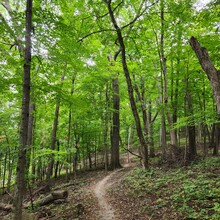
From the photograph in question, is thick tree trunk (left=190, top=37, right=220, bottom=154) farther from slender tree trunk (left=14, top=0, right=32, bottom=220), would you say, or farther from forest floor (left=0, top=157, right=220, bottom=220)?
slender tree trunk (left=14, top=0, right=32, bottom=220)

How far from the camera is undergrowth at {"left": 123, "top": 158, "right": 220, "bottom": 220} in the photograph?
5.37 metres

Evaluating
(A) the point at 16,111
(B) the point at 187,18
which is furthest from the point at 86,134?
(B) the point at 187,18

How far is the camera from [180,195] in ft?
21.4

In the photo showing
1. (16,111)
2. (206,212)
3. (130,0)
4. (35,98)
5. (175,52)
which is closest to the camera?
(206,212)

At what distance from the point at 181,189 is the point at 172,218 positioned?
1923 mm

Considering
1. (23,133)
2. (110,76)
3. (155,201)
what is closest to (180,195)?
(155,201)

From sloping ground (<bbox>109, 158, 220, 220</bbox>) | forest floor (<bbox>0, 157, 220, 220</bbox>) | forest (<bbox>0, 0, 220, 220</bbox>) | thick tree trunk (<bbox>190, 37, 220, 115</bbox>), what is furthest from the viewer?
forest (<bbox>0, 0, 220, 220</bbox>)

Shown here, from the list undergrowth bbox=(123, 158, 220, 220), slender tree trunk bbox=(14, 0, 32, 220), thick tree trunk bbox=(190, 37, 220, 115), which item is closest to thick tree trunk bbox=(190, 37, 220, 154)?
thick tree trunk bbox=(190, 37, 220, 115)

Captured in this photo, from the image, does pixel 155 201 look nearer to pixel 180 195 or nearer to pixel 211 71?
pixel 180 195

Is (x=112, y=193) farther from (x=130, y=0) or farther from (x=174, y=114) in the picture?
(x=130, y=0)

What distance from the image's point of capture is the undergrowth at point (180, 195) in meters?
5.37

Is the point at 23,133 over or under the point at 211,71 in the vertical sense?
under

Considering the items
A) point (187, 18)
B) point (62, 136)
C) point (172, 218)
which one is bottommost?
point (172, 218)

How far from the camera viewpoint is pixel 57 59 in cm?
622
